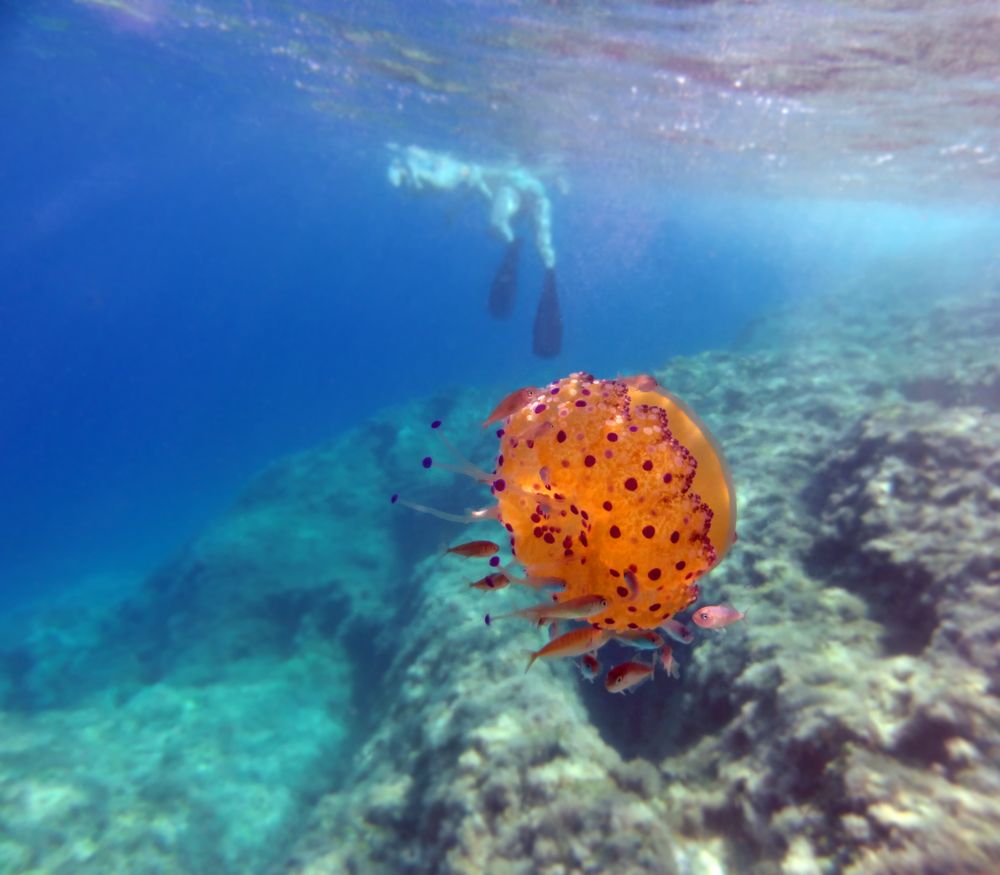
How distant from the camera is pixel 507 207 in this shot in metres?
28.1

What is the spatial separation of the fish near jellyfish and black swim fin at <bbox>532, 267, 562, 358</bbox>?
63.4 ft

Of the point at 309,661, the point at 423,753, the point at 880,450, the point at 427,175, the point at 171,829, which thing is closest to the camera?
the point at 423,753

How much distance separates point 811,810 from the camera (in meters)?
3.46

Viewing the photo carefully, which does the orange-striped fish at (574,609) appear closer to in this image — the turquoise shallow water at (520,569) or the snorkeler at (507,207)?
the turquoise shallow water at (520,569)

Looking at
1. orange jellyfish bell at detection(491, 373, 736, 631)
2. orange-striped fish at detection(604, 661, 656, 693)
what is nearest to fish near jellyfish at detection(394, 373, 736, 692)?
orange jellyfish bell at detection(491, 373, 736, 631)

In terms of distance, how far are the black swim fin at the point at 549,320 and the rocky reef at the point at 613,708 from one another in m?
8.27

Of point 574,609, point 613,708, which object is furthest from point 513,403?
point 613,708

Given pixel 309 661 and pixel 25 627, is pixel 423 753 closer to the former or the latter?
pixel 309 661

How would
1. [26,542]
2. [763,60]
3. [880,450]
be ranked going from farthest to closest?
[26,542] < [763,60] < [880,450]

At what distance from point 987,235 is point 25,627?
9105 cm

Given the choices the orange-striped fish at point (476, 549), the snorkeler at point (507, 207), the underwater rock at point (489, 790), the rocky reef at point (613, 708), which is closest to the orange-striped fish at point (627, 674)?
the orange-striped fish at point (476, 549)

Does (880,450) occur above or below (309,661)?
above

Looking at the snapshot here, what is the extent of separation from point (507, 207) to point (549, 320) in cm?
1029

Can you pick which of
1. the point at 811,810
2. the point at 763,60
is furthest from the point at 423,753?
the point at 763,60
